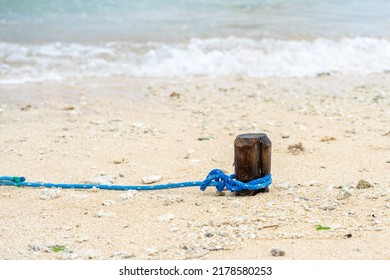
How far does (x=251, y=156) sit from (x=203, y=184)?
0.42 m

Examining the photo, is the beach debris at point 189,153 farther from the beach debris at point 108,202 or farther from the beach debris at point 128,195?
the beach debris at point 108,202

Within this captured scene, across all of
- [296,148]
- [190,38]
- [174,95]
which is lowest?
[296,148]

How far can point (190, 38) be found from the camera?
35.7ft

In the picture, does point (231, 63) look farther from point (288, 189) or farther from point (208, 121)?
point (288, 189)

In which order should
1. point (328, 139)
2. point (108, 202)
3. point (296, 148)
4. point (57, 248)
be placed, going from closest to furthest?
1. point (57, 248)
2. point (108, 202)
3. point (296, 148)
4. point (328, 139)

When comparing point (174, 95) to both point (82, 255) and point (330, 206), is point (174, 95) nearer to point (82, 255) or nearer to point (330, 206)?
point (330, 206)

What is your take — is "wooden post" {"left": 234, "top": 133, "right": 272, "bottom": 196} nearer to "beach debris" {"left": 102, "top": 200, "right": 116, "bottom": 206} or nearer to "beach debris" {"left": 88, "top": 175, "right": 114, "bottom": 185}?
"beach debris" {"left": 102, "top": 200, "right": 116, "bottom": 206}

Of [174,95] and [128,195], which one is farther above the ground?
[174,95]

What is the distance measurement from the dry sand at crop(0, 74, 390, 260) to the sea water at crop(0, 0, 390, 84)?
2.88ft

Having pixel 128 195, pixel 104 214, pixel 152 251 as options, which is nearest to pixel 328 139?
pixel 128 195
